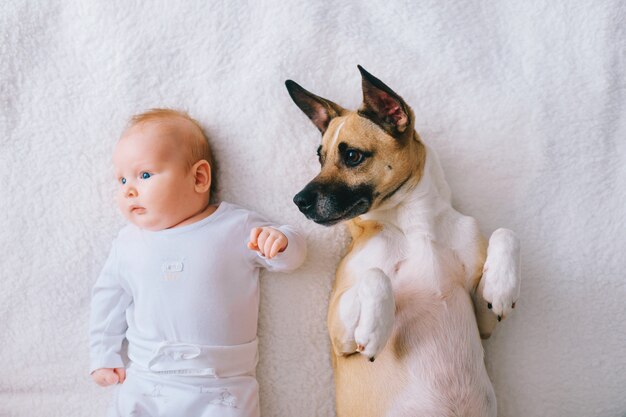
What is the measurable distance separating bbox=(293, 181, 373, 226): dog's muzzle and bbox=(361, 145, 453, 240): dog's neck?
0.12 m

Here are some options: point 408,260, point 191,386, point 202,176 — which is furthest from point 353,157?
point 191,386

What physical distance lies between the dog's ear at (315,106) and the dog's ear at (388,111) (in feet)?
0.71

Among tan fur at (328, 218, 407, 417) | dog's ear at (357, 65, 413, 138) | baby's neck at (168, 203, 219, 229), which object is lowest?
tan fur at (328, 218, 407, 417)

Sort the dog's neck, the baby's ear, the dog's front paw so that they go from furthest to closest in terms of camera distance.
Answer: the baby's ear → the dog's neck → the dog's front paw

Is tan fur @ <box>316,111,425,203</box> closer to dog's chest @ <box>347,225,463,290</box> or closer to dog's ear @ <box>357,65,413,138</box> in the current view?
dog's ear @ <box>357,65,413,138</box>

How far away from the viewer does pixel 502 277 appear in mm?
1877

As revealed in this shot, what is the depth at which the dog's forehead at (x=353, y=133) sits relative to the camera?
195 cm

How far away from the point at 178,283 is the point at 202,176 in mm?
420

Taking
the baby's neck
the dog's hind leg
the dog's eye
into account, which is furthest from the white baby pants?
the dog's hind leg

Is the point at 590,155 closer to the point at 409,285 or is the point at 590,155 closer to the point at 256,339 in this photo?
the point at 409,285

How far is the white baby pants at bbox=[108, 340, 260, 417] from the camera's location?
2.09 m

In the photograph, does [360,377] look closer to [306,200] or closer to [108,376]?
[306,200]

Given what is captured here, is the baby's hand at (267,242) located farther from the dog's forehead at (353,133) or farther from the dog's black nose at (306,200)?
the dog's forehead at (353,133)

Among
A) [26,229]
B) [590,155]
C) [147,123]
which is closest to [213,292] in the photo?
[147,123]
